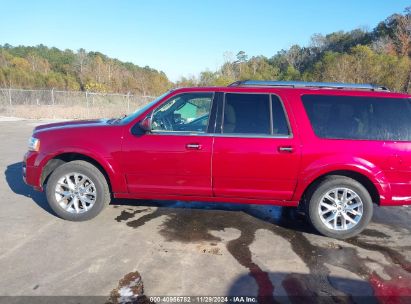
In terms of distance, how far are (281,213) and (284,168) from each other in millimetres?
1231

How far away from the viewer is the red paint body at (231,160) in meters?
4.27

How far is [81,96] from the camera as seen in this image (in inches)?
952

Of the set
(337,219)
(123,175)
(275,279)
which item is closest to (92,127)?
(123,175)

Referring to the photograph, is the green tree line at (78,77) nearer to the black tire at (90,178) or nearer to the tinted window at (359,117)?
the black tire at (90,178)

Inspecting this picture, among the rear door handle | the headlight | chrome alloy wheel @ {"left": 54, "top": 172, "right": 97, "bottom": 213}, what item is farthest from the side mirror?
the rear door handle

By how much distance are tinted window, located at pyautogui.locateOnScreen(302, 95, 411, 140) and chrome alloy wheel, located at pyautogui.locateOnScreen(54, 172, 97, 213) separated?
121 inches

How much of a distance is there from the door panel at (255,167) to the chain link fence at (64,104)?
18734mm

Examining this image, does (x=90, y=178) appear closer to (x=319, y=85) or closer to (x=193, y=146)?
(x=193, y=146)

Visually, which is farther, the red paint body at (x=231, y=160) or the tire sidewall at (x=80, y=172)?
the tire sidewall at (x=80, y=172)

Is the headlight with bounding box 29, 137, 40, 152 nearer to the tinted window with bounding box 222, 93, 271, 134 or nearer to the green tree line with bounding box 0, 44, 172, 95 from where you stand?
the tinted window with bounding box 222, 93, 271, 134

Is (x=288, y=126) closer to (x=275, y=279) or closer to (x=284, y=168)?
(x=284, y=168)

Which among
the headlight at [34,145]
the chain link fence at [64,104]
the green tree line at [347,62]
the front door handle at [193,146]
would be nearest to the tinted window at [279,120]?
the front door handle at [193,146]

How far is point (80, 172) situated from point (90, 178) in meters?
0.16

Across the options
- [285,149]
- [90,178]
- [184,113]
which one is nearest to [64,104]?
[90,178]
